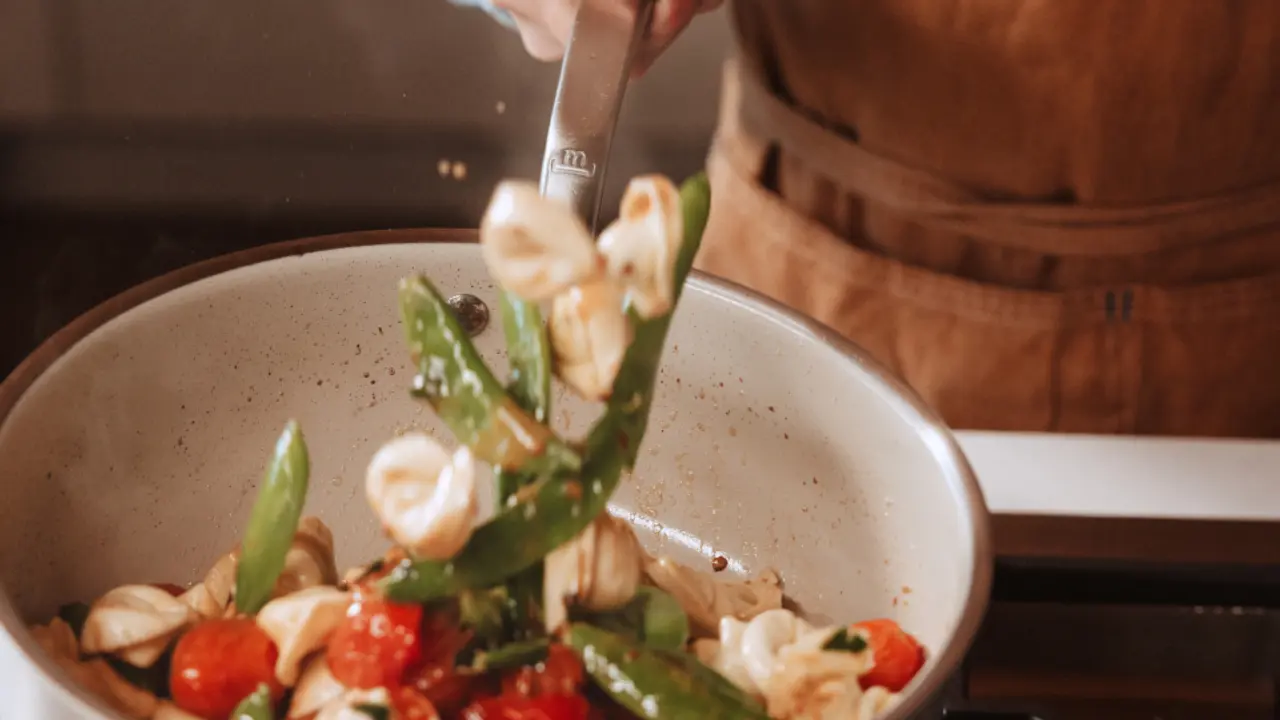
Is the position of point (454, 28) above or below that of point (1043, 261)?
above

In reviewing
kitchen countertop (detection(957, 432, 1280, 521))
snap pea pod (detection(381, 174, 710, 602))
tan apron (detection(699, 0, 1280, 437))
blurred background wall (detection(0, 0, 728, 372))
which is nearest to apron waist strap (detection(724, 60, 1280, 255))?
tan apron (detection(699, 0, 1280, 437))

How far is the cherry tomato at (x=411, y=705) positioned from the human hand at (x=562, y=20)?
0.30 meters

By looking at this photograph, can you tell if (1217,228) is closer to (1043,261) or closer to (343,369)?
(1043,261)

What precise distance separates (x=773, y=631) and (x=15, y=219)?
992 millimetres

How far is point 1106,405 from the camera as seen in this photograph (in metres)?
0.78

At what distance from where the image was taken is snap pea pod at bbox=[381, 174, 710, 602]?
1.36 feet

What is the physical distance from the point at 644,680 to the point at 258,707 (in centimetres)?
12

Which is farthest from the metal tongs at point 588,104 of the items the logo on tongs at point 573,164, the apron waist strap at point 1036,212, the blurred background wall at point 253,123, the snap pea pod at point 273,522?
the blurred background wall at point 253,123

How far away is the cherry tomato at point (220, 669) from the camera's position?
44cm

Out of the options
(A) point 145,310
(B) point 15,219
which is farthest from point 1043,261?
(B) point 15,219

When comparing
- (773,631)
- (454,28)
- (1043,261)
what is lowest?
(773,631)

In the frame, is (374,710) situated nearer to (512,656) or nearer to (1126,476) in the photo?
(512,656)

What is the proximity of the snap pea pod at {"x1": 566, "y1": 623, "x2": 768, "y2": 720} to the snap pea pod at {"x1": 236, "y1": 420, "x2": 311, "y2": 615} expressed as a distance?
108 mm

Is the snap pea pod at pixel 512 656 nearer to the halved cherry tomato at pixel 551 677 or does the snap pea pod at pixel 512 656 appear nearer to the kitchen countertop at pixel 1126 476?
the halved cherry tomato at pixel 551 677
